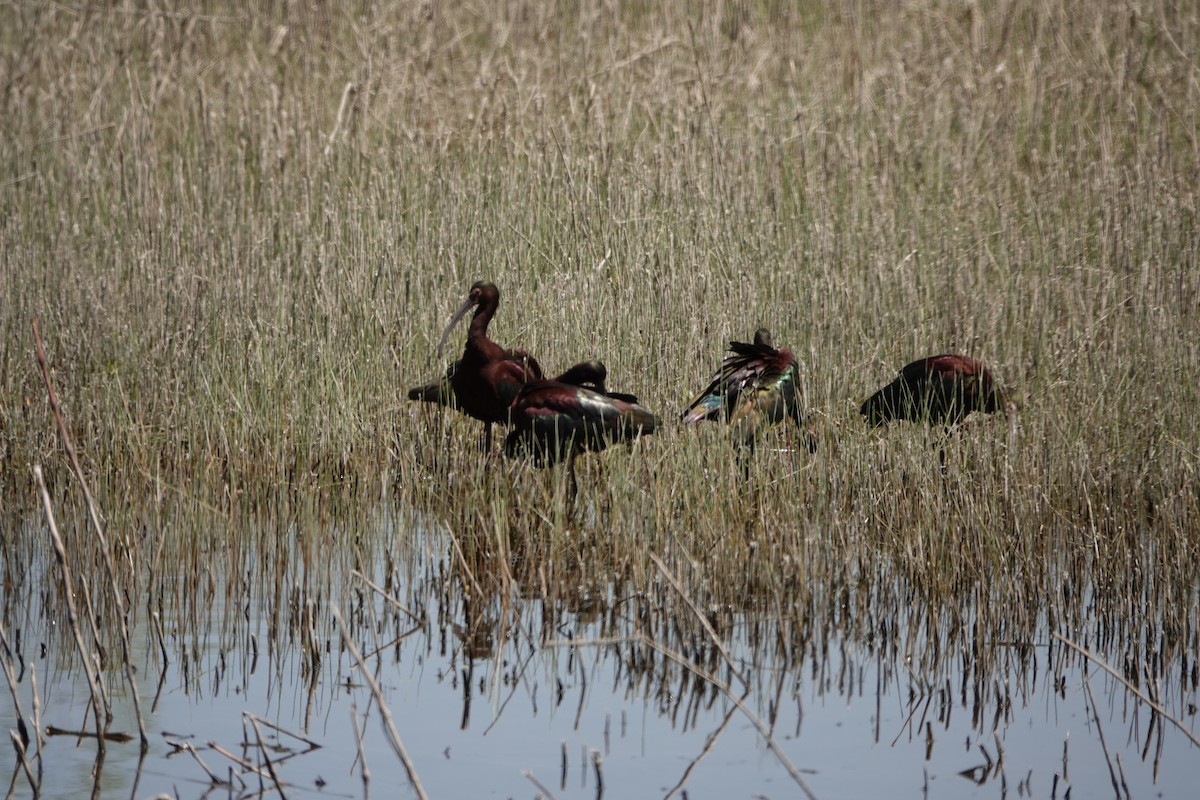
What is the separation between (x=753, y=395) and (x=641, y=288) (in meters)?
1.23

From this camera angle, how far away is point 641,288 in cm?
573

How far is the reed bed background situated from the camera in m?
4.03

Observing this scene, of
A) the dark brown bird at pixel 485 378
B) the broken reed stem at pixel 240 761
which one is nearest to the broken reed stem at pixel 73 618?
the broken reed stem at pixel 240 761

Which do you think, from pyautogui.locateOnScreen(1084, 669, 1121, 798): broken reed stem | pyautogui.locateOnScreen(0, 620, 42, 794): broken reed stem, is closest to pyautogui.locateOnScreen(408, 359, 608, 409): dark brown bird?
pyautogui.locateOnScreen(1084, 669, 1121, 798): broken reed stem

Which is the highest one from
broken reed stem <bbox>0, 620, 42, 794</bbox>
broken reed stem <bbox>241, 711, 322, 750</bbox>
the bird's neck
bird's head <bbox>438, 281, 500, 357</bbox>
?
bird's head <bbox>438, 281, 500, 357</bbox>

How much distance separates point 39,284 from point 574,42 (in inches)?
162

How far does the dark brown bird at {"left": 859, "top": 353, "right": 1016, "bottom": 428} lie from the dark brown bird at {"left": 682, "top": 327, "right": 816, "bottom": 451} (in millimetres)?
308

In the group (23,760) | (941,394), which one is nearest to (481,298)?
(941,394)

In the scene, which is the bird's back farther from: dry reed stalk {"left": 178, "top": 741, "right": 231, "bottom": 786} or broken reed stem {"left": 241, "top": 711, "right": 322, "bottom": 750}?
dry reed stalk {"left": 178, "top": 741, "right": 231, "bottom": 786}

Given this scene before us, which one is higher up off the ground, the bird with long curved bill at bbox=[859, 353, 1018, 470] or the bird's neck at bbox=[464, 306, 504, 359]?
the bird's neck at bbox=[464, 306, 504, 359]

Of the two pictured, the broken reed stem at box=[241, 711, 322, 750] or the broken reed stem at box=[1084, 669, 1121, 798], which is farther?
the broken reed stem at box=[241, 711, 322, 750]

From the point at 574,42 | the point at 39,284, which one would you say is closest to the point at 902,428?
the point at 39,284

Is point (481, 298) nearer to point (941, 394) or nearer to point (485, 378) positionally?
point (485, 378)

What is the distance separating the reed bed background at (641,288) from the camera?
4.03 m
